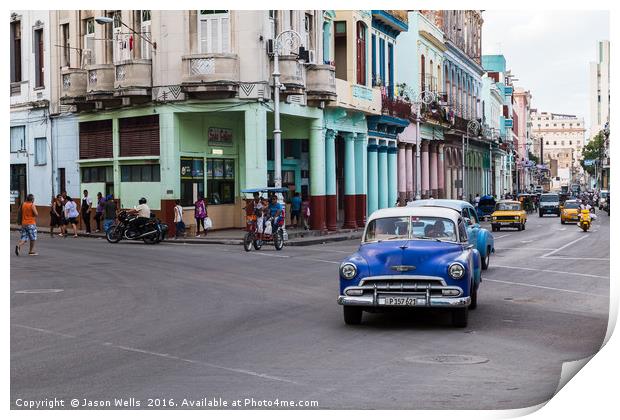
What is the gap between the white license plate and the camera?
13.1 metres

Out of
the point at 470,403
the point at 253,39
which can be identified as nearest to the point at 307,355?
the point at 470,403

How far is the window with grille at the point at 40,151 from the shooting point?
31706mm

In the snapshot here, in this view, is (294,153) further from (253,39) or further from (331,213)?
(253,39)

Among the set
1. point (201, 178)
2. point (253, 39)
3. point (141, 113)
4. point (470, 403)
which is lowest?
point (470, 403)

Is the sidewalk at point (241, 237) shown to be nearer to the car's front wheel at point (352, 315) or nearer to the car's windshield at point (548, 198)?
the car's front wheel at point (352, 315)

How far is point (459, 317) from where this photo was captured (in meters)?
Answer: 13.4

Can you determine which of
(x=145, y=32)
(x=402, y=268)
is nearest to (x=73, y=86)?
(x=145, y=32)

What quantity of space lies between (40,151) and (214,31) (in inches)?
304

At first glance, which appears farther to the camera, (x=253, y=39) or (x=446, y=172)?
(x=446, y=172)

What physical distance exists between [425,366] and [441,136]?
1923 inches

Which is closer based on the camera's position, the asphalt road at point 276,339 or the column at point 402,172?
the asphalt road at point 276,339

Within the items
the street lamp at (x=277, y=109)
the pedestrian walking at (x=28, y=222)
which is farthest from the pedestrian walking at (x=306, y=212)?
the pedestrian walking at (x=28, y=222)

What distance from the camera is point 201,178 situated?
36.1 meters

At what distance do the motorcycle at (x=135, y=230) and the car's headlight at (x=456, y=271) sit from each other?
19363 millimetres
